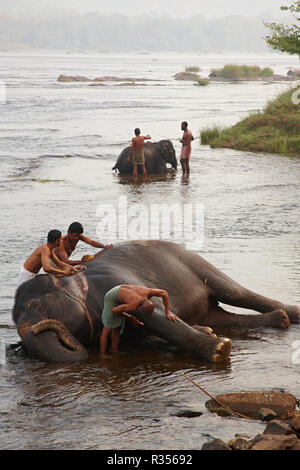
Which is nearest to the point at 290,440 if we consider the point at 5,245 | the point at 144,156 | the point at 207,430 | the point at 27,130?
the point at 207,430

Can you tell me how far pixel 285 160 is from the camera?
24.5 metres

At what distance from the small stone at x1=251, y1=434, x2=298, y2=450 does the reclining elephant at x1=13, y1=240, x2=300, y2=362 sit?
2.43 meters

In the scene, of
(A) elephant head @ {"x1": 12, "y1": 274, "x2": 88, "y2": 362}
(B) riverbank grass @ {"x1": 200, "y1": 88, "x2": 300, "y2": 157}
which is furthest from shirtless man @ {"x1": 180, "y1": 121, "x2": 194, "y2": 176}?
(A) elephant head @ {"x1": 12, "y1": 274, "x2": 88, "y2": 362}

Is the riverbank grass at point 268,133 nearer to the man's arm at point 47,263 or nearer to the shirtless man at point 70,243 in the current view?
the shirtless man at point 70,243

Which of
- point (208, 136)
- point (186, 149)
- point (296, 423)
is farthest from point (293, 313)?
point (208, 136)

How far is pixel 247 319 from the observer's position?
984cm

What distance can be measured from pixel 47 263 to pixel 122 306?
1.33m

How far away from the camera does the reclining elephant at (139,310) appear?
846 centimetres

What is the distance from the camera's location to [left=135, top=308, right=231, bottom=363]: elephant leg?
853 centimetres

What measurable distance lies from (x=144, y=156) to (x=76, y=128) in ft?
45.2

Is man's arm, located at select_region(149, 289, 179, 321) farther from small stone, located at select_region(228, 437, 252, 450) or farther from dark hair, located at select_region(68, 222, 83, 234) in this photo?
small stone, located at select_region(228, 437, 252, 450)

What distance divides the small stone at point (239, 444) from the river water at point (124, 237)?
486 millimetres

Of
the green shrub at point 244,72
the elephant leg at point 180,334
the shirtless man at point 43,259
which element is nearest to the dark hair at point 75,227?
the shirtless man at point 43,259
